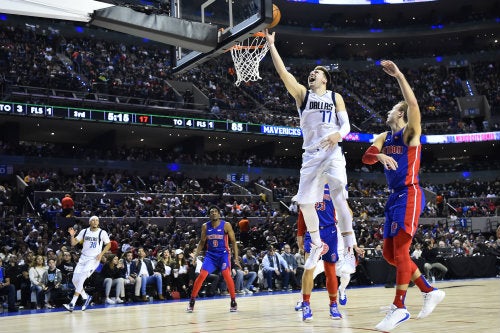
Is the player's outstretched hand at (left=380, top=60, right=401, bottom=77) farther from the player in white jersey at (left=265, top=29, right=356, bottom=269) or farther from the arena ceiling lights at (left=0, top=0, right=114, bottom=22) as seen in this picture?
the arena ceiling lights at (left=0, top=0, right=114, bottom=22)

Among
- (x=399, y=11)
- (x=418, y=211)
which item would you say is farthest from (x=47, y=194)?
(x=399, y=11)

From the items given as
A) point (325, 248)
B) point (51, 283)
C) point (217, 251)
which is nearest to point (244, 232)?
point (51, 283)

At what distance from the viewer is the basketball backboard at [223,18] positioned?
10574mm

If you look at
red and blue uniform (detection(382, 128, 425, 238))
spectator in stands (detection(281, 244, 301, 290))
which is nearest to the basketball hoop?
red and blue uniform (detection(382, 128, 425, 238))

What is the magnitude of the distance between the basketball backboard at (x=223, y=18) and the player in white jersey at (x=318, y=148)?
10.2 ft

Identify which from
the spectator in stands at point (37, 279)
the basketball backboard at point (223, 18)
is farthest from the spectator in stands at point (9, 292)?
the basketball backboard at point (223, 18)

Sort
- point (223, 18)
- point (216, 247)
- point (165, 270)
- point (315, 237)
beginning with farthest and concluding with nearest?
point (165, 270), point (223, 18), point (216, 247), point (315, 237)

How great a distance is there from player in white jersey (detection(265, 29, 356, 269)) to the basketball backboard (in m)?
3.10

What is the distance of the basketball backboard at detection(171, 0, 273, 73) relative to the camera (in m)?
10.6

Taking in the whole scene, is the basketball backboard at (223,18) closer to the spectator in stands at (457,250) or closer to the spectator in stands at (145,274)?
the spectator in stands at (145,274)

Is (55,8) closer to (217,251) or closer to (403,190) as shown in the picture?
(217,251)

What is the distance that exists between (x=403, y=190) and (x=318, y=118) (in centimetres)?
152

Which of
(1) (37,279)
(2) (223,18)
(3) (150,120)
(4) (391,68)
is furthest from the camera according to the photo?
(3) (150,120)

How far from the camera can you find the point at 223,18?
39.7 feet
